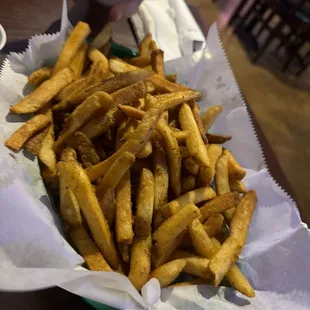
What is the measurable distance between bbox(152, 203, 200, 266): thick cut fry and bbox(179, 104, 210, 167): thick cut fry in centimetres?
16

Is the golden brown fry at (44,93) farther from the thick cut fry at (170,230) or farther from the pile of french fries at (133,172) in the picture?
the thick cut fry at (170,230)

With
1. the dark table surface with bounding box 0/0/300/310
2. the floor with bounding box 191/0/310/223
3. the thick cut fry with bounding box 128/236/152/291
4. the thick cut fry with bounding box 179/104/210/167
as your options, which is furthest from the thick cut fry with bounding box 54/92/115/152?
the floor with bounding box 191/0/310/223

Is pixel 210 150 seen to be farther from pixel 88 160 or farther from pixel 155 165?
pixel 88 160

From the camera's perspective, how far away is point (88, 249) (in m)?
0.98

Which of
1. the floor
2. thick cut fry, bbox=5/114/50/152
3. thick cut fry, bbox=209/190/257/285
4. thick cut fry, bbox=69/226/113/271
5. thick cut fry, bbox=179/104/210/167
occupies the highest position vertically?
thick cut fry, bbox=179/104/210/167

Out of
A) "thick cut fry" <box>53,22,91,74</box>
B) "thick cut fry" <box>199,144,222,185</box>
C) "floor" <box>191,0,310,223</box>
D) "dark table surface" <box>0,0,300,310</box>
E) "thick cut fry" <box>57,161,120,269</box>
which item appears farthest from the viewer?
"floor" <box>191,0,310,223</box>

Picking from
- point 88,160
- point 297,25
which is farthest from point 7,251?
point 297,25

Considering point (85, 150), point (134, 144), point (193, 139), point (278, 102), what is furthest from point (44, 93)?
point (278, 102)

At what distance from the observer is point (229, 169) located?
1326mm

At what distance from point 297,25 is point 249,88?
0.92 meters

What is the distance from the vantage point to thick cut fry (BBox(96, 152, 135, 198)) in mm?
975

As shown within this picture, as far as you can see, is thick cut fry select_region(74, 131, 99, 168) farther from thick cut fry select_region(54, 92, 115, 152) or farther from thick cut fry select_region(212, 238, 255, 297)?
thick cut fry select_region(212, 238, 255, 297)

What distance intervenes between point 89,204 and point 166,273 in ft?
0.84

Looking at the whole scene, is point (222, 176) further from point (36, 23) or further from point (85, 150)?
point (36, 23)
